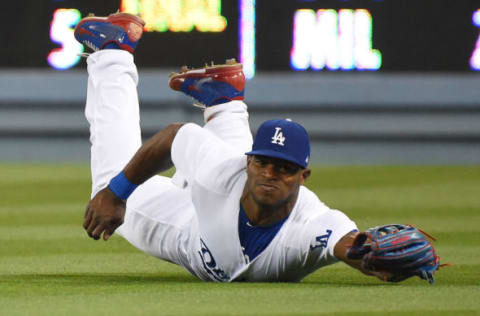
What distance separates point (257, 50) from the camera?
42.0 feet

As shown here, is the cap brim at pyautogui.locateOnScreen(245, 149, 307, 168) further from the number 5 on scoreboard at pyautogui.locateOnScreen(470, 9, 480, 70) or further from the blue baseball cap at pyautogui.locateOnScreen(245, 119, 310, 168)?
the number 5 on scoreboard at pyautogui.locateOnScreen(470, 9, 480, 70)

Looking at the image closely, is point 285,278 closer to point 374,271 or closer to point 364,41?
point 374,271

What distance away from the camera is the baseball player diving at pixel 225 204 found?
4.62 meters

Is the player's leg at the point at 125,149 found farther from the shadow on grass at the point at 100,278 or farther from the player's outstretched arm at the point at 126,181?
the player's outstretched arm at the point at 126,181

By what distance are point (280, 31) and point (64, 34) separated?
2.34 metres

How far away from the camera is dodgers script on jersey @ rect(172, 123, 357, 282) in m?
4.72

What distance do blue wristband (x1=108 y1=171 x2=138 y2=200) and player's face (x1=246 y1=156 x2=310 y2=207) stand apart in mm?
678

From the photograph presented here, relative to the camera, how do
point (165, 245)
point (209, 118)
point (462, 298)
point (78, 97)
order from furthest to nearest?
point (78, 97)
point (209, 118)
point (165, 245)
point (462, 298)

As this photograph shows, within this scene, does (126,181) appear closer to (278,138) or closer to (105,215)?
(105,215)

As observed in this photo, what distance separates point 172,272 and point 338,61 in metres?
7.36

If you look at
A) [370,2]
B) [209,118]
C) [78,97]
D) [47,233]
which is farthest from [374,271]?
[78,97]

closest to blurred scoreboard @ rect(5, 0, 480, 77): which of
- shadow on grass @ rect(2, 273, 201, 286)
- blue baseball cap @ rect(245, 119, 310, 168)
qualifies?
shadow on grass @ rect(2, 273, 201, 286)

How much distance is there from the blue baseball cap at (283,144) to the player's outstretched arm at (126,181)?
52 centimetres

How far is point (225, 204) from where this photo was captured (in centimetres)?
480
